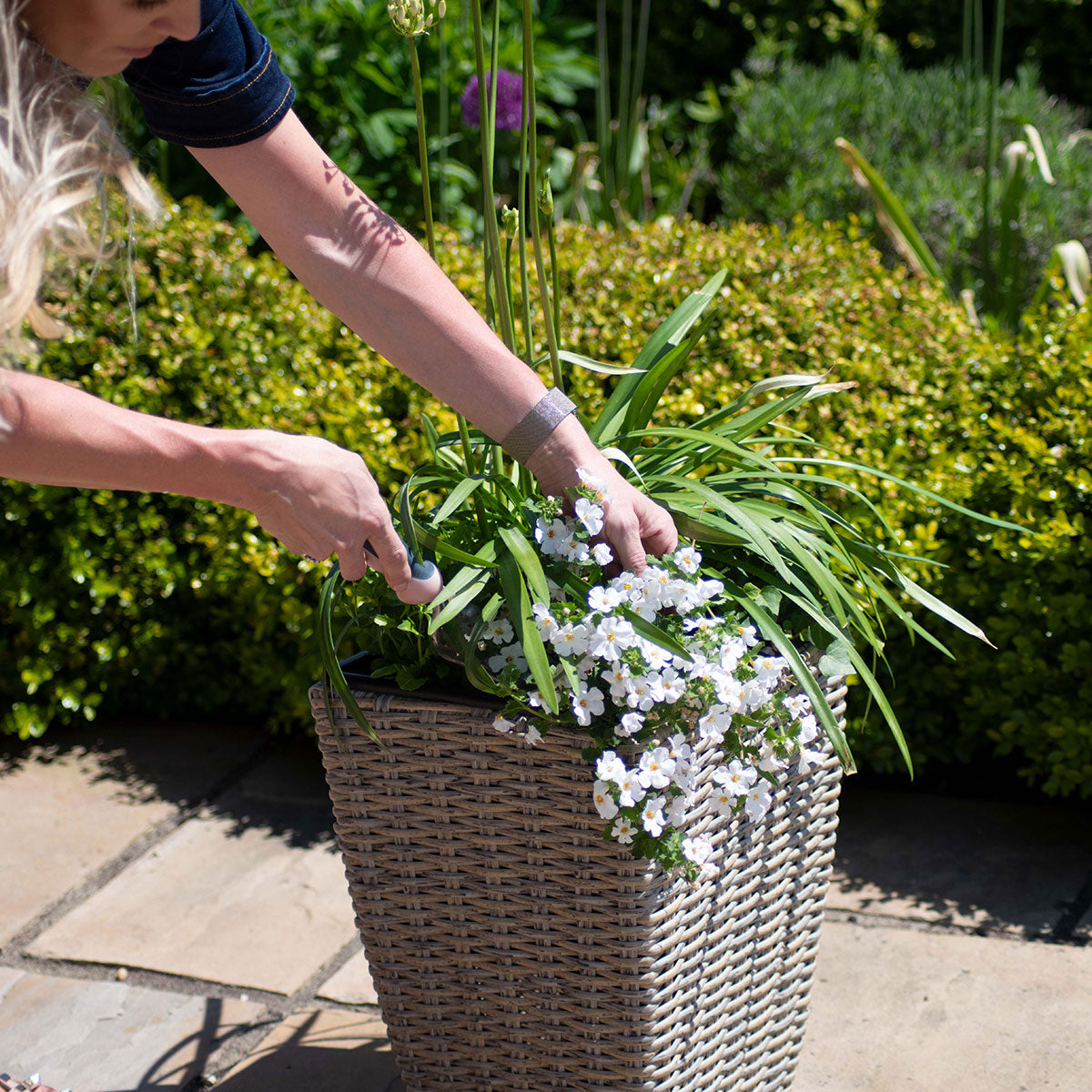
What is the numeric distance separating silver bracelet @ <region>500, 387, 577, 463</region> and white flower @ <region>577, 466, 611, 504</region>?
0.28 ft

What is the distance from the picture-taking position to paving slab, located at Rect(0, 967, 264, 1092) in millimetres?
1938

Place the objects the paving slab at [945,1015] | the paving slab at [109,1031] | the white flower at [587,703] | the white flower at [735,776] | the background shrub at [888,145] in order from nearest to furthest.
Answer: the white flower at [587,703] < the white flower at [735,776] < the paving slab at [945,1015] < the paving slab at [109,1031] < the background shrub at [888,145]

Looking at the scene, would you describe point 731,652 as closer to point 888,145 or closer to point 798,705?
point 798,705

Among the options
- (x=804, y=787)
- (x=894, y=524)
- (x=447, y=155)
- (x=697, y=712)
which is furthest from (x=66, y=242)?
(x=447, y=155)

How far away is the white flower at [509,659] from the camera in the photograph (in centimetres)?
149

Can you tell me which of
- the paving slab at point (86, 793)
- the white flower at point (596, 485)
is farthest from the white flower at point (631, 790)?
the paving slab at point (86, 793)

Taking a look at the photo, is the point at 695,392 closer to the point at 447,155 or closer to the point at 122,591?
the point at 122,591

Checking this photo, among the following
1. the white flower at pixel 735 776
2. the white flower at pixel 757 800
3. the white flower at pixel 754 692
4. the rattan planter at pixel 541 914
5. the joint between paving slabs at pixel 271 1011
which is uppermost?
the white flower at pixel 754 692

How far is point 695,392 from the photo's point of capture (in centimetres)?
254

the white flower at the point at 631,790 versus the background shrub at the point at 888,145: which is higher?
the background shrub at the point at 888,145

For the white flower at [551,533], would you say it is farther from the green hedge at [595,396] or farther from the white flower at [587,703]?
the green hedge at [595,396]

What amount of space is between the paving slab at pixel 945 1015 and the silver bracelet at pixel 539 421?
114cm

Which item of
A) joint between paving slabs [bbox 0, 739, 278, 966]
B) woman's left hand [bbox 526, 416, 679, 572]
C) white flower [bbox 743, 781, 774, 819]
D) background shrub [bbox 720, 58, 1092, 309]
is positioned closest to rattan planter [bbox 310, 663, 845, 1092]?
white flower [bbox 743, 781, 774, 819]

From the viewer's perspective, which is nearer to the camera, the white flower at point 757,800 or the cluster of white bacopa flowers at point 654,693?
the cluster of white bacopa flowers at point 654,693
